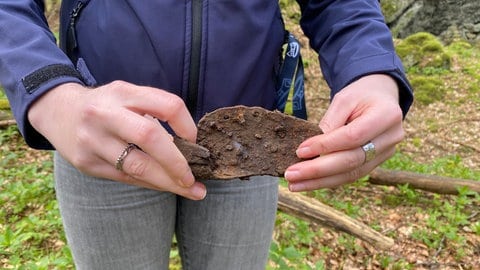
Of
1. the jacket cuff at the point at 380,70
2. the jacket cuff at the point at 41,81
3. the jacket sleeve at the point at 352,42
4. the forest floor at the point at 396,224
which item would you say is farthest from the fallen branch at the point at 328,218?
the jacket cuff at the point at 41,81

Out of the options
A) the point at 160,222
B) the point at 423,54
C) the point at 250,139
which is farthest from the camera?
the point at 423,54

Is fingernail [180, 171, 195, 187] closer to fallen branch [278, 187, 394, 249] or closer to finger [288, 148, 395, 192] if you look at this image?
finger [288, 148, 395, 192]

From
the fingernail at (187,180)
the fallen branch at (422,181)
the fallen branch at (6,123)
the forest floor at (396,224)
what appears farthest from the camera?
the fallen branch at (6,123)

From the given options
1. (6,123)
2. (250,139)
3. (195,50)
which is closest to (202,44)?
(195,50)

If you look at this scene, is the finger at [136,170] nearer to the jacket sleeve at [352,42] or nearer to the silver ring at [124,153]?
the silver ring at [124,153]

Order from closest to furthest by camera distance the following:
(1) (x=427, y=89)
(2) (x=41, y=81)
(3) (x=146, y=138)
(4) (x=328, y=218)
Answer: (3) (x=146, y=138) < (2) (x=41, y=81) < (4) (x=328, y=218) < (1) (x=427, y=89)

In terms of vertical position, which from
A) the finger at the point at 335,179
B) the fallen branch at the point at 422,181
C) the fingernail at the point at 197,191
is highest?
the finger at the point at 335,179

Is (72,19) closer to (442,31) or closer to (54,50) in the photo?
(54,50)

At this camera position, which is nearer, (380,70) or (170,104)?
(170,104)

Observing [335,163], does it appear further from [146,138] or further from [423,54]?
[423,54]
